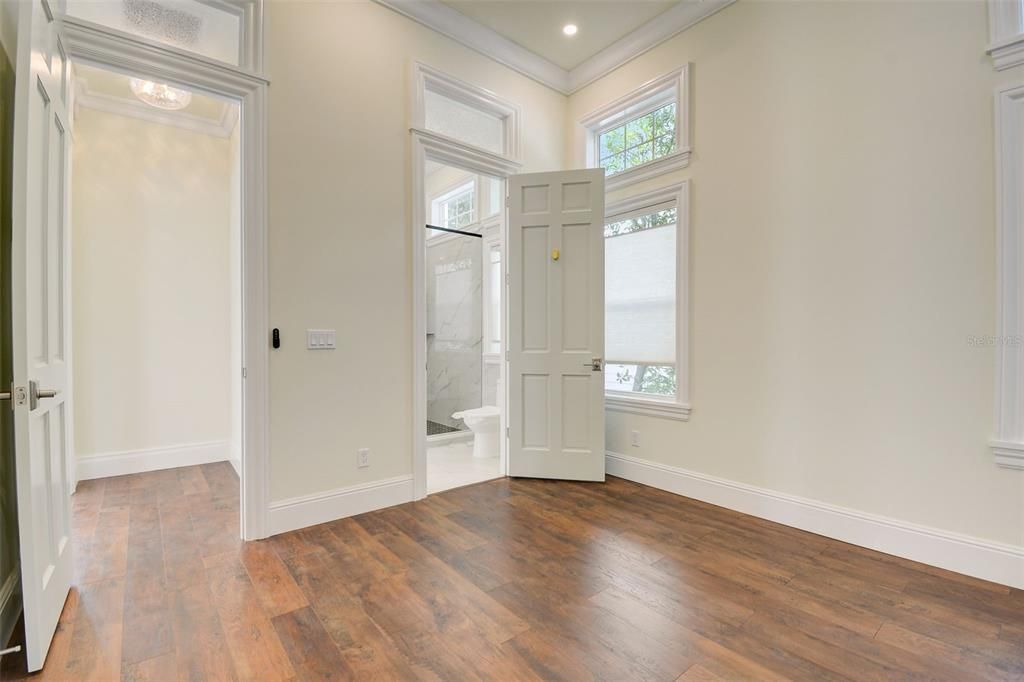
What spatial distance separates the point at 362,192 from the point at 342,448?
164 cm

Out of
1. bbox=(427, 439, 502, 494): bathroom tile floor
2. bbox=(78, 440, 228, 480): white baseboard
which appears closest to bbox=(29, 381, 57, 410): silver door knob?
bbox=(427, 439, 502, 494): bathroom tile floor

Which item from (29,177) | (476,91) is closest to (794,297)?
(476,91)

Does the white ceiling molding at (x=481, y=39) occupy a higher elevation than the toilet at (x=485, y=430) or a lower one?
higher

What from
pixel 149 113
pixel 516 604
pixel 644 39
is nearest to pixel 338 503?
pixel 516 604

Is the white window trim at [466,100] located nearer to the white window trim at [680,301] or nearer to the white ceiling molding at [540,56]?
the white ceiling molding at [540,56]

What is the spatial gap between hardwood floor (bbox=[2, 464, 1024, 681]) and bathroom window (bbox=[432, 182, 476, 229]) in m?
3.49

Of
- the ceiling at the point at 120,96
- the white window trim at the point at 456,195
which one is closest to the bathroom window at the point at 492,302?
the white window trim at the point at 456,195

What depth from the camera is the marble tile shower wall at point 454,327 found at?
543cm

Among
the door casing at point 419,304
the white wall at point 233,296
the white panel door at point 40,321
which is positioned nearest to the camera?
the white panel door at point 40,321

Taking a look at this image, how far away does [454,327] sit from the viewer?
5.60 metres

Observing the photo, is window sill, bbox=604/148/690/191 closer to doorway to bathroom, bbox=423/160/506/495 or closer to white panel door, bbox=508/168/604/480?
white panel door, bbox=508/168/604/480

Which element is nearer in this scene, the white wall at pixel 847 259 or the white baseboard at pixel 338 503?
the white wall at pixel 847 259

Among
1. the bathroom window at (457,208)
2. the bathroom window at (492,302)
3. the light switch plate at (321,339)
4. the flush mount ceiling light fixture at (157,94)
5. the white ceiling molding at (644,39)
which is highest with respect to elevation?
the white ceiling molding at (644,39)

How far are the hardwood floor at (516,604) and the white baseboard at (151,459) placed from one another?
44.3 inches
